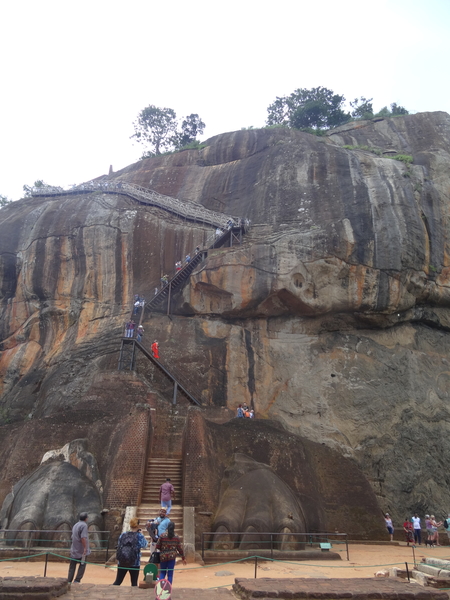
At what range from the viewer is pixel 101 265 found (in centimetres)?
2611

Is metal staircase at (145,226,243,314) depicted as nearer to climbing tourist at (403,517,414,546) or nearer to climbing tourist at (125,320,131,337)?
climbing tourist at (125,320,131,337)

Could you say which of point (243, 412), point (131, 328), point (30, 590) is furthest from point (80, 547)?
point (131, 328)

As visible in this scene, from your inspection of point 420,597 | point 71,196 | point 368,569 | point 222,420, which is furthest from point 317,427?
point 71,196

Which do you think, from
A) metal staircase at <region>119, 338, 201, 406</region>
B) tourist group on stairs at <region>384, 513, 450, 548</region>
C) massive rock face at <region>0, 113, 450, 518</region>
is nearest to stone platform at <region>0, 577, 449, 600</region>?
tourist group on stairs at <region>384, 513, 450, 548</region>

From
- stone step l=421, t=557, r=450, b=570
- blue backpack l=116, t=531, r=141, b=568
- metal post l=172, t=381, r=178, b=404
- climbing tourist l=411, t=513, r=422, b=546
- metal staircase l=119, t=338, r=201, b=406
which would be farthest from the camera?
metal staircase l=119, t=338, r=201, b=406

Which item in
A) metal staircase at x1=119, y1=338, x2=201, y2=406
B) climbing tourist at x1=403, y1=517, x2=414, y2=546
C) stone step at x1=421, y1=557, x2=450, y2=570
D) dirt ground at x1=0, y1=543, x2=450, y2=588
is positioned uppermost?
metal staircase at x1=119, y1=338, x2=201, y2=406

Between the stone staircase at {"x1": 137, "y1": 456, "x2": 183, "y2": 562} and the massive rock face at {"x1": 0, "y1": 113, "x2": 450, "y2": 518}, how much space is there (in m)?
5.53

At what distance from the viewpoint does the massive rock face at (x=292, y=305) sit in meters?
21.7

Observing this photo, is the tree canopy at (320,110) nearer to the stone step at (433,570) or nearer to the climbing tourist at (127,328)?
the climbing tourist at (127,328)

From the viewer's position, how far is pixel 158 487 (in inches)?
556

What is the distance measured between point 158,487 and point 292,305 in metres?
12.0

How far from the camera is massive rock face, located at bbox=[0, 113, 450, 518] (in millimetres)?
21703

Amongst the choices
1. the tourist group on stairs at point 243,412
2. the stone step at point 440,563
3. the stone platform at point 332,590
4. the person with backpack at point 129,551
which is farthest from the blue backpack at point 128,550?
the tourist group on stairs at point 243,412

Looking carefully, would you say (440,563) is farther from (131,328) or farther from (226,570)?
(131,328)
